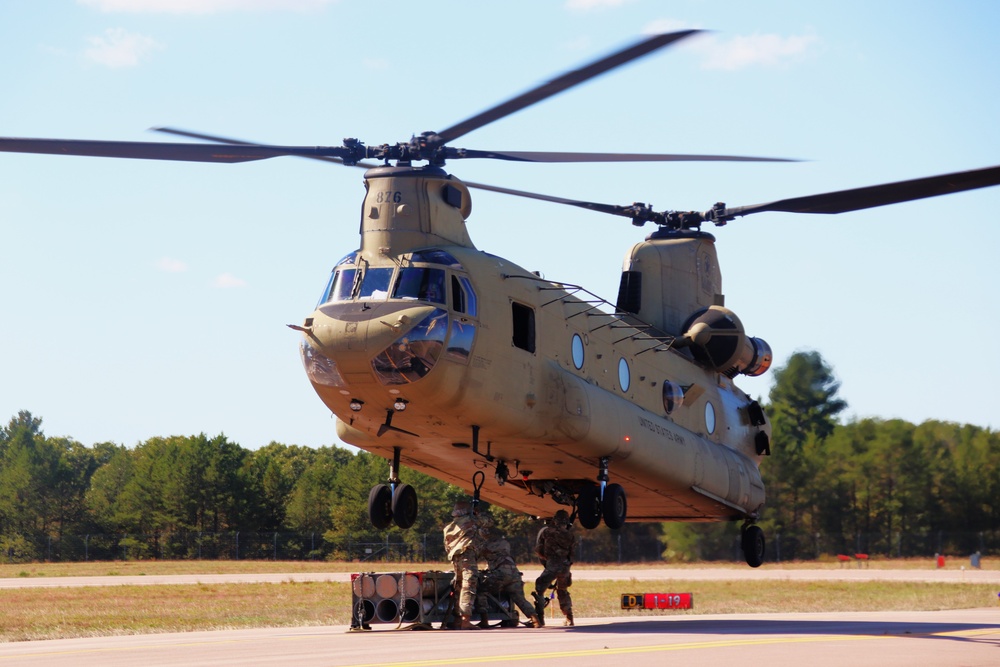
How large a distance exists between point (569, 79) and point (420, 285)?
3851 millimetres

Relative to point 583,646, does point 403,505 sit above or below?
above

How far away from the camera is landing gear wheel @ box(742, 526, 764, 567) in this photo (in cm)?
2730

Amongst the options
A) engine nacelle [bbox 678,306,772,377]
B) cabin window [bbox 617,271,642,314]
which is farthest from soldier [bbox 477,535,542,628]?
cabin window [bbox 617,271,642,314]

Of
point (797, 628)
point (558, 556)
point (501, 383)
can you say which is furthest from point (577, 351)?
point (797, 628)

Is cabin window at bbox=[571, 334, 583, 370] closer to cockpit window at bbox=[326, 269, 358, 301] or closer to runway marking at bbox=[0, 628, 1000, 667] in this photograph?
cockpit window at bbox=[326, 269, 358, 301]

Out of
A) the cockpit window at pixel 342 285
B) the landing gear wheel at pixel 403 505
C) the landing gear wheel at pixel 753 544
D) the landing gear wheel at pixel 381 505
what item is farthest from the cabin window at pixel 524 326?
the landing gear wheel at pixel 753 544

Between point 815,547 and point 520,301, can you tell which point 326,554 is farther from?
point 520,301

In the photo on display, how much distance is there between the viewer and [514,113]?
17672 mm

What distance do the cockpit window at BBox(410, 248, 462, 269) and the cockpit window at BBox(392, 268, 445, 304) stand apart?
0.19 meters

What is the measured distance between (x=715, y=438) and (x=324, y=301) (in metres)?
10.7

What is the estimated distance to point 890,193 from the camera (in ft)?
67.8

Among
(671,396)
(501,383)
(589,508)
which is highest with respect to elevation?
(671,396)

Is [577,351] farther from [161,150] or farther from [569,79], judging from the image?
[161,150]

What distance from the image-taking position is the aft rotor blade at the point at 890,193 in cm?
1888
